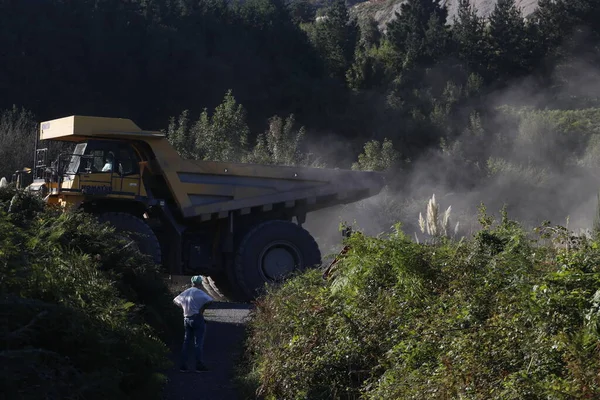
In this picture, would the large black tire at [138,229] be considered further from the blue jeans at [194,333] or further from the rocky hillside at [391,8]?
the rocky hillside at [391,8]

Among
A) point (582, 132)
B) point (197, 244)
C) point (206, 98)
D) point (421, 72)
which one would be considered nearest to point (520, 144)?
point (582, 132)

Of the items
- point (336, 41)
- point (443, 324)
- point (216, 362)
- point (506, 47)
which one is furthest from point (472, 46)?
point (443, 324)

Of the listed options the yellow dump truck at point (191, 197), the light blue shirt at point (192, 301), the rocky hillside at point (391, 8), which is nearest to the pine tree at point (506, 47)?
the rocky hillside at point (391, 8)

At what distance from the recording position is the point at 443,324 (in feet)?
29.4

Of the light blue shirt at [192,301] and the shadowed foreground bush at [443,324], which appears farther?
the light blue shirt at [192,301]

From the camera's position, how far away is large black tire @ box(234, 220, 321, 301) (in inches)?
831

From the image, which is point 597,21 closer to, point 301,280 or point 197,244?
point 197,244

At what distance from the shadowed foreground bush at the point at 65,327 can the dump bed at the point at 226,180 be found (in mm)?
6600

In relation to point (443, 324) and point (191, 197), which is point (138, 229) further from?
point (443, 324)

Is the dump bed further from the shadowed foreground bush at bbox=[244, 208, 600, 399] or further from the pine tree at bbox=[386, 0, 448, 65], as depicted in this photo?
the pine tree at bbox=[386, 0, 448, 65]

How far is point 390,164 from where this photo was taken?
45562mm

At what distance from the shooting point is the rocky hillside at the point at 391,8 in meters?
96.0

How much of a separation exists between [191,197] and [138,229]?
1.60 meters

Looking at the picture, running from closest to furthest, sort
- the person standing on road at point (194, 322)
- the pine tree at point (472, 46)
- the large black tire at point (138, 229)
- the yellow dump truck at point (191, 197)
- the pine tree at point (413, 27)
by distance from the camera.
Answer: the person standing on road at point (194, 322) < the large black tire at point (138, 229) < the yellow dump truck at point (191, 197) < the pine tree at point (472, 46) < the pine tree at point (413, 27)
